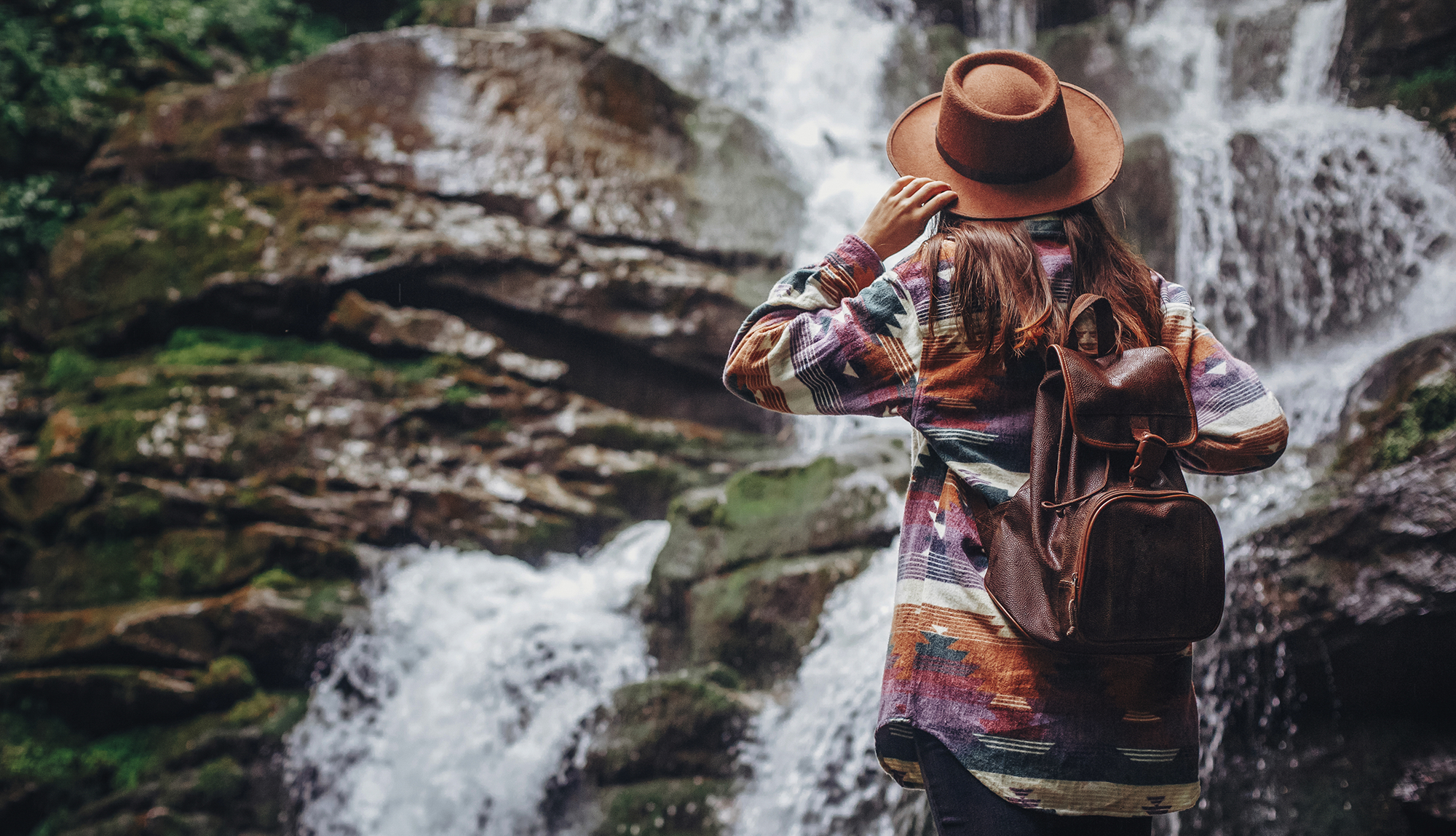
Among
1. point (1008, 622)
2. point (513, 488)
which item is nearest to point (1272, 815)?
point (1008, 622)

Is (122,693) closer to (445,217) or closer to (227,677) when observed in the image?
(227,677)

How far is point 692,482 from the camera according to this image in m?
6.16

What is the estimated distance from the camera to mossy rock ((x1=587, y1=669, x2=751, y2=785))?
3.82 m

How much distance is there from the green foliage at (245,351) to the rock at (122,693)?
2.27 m

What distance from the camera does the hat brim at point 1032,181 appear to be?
147 centimetres

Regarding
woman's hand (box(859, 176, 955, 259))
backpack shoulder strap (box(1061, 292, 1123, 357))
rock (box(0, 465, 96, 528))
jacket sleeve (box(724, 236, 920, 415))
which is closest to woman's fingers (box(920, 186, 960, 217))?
woman's hand (box(859, 176, 955, 259))

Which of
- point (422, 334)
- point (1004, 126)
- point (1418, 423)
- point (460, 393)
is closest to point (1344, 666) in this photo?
point (1418, 423)

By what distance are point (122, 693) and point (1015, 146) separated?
550 cm

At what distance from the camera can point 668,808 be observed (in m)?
3.67

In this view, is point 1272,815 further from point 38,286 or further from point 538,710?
point 38,286

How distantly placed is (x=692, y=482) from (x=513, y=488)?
1268 millimetres

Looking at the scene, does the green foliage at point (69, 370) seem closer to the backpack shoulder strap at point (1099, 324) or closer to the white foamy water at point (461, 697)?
the white foamy water at point (461, 697)

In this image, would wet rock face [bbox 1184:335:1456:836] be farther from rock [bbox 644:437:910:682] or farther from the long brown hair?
the long brown hair

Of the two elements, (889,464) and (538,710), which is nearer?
(538,710)
